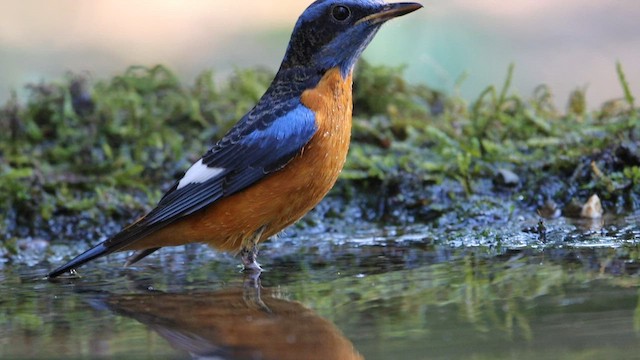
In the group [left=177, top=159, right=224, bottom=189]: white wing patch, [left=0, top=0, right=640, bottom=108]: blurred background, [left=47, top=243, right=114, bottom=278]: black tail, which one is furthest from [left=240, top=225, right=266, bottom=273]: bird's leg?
[left=0, top=0, right=640, bottom=108]: blurred background

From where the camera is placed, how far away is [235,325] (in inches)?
133

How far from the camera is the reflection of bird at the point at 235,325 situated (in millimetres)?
2953

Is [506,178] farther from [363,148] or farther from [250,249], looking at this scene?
[250,249]

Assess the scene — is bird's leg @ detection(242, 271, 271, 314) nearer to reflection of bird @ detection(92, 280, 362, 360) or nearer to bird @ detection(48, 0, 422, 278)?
reflection of bird @ detection(92, 280, 362, 360)

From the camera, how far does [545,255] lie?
14.3ft

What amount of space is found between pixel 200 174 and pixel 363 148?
1.93 metres

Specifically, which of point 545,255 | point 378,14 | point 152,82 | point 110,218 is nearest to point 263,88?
point 152,82

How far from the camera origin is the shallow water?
9.64 ft

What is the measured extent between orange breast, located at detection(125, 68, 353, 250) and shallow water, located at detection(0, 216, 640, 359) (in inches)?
6.7

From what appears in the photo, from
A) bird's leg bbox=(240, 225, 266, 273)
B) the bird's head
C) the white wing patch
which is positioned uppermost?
the bird's head

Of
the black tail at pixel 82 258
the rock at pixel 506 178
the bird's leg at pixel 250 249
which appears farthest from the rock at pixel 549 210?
the black tail at pixel 82 258

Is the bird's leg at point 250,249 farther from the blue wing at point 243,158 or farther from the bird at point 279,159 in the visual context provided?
the blue wing at point 243,158

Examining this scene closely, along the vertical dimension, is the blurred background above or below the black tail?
above

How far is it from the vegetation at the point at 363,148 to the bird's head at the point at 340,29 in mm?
1172
